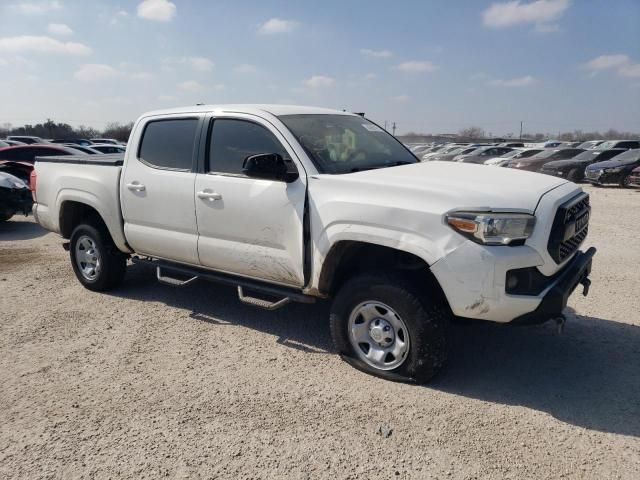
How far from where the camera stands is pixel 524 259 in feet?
9.71

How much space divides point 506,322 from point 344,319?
115cm

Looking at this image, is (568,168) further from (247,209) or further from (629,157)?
(247,209)

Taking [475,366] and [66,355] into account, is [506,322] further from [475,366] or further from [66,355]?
[66,355]

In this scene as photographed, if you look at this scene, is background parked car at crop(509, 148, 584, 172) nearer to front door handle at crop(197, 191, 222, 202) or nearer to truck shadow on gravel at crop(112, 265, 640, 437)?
truck shadow on gravel at crop(112, 265, 640, 437)

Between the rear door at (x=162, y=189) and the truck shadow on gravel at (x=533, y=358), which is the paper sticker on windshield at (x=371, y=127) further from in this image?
the truck shadow on gravel at (x=533, y=358)

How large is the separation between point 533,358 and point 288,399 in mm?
2018

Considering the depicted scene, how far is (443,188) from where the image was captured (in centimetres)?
317

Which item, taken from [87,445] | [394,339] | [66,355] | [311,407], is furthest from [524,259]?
[66,355]

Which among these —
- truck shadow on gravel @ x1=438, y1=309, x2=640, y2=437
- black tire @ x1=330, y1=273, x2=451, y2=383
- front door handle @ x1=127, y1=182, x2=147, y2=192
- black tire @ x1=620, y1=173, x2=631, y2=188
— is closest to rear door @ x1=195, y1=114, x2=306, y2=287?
black tire @ x1=330, y1=273, x2=451, y2=383

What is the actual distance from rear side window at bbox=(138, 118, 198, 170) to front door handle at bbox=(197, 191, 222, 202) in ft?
1.20

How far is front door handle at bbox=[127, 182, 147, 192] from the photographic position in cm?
468

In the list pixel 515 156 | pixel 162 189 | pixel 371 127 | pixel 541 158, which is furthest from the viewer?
pixel 515 156

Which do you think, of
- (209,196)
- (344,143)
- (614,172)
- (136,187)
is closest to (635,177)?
(614,172)

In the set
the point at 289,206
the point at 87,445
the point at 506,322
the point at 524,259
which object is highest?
the point at 289,206
